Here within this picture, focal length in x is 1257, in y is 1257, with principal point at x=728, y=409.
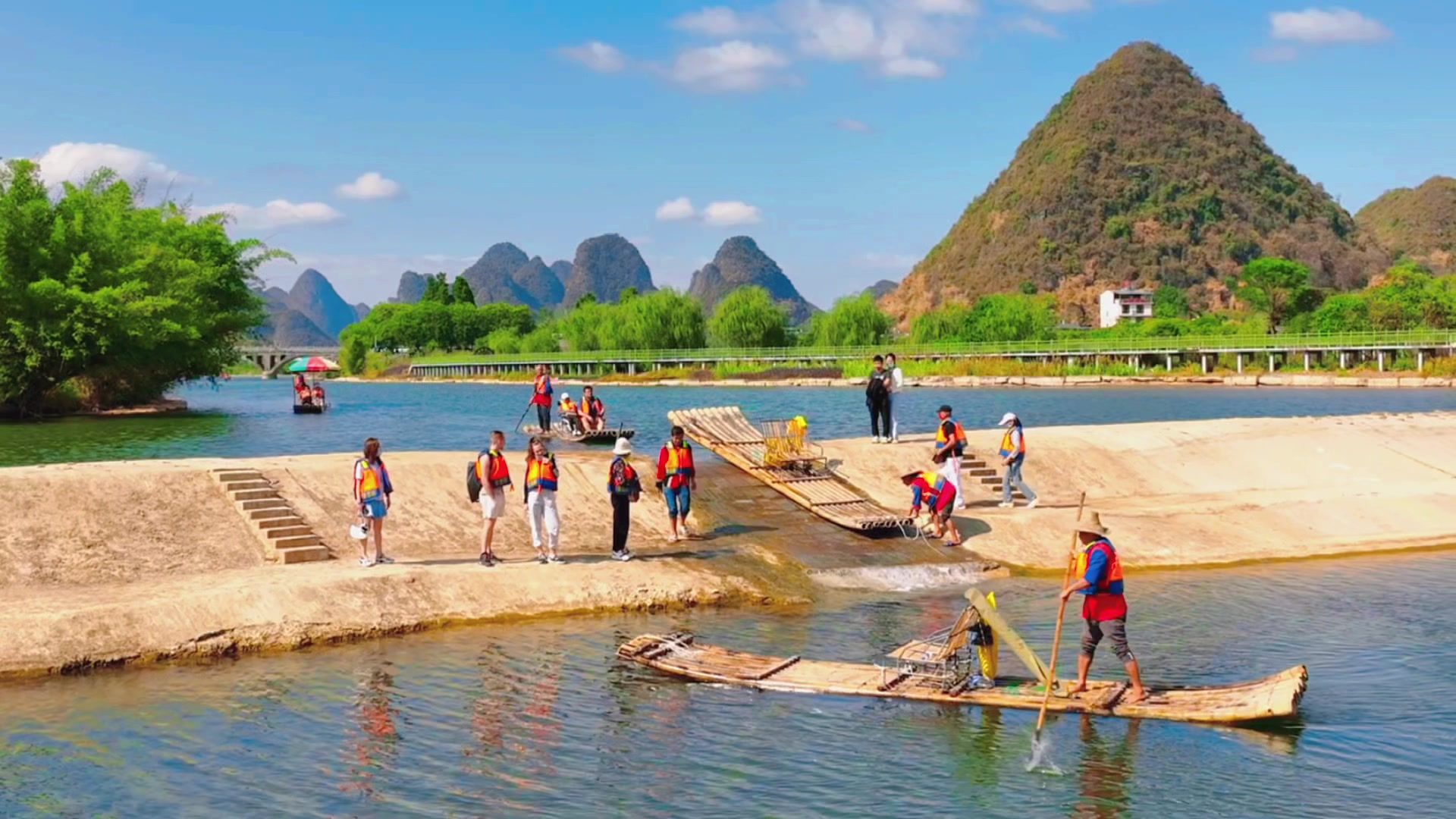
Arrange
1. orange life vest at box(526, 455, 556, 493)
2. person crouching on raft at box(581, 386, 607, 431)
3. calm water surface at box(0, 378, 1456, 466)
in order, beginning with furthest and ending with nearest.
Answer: calm water surface at box(0, 378, 1456, 466) < person crouching on raft at box(581, 386, 607, 431) < orange life vest at box(526, 455, 556, 493)

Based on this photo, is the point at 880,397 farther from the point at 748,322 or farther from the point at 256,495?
the point at 748,322

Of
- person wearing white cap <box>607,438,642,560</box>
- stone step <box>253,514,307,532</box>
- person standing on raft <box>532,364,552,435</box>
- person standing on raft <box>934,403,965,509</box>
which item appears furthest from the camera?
person standing on raft <box>532,364,552,435</box>

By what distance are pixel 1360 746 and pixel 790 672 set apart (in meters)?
6.62

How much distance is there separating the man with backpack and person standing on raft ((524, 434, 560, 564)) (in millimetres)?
434

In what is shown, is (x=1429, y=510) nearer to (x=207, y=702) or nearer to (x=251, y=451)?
(x=207, y=702)

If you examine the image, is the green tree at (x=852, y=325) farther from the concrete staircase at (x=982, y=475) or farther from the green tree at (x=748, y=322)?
the concrete staircase at (x=982, y=475)

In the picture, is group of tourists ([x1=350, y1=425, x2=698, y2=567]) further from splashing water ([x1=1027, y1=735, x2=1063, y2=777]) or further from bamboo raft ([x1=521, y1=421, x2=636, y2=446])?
bamboo raft ([x1=521, y1=421, x2=636, y2=446])

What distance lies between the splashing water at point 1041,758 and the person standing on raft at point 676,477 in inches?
421

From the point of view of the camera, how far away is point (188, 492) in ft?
73.8

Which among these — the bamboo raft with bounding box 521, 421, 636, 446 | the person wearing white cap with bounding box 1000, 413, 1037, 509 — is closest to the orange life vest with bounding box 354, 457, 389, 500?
the person wearing white cap with bounding box 1000, 413, 1037, 509

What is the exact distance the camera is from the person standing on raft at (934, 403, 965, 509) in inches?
987

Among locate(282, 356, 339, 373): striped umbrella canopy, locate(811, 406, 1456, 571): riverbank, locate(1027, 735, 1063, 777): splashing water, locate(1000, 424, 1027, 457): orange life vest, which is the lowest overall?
locate(1027, 735, 1063, 777): splashing water

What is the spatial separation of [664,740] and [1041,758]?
4.12 m

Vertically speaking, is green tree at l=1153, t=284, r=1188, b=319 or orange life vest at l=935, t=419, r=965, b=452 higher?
green tree at l=1153, t=284, r=1188, b=319
